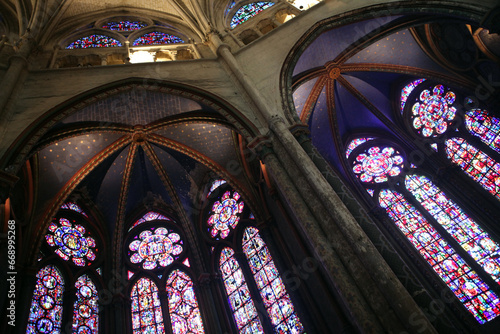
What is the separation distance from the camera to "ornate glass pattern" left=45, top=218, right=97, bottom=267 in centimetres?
1117

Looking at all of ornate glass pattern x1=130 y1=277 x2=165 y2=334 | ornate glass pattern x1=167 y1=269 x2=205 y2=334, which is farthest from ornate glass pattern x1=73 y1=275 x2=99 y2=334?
ornate glass pattern x1=167 y1=269 x2=205 y2=334

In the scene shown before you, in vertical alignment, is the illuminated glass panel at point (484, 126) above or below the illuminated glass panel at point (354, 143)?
below

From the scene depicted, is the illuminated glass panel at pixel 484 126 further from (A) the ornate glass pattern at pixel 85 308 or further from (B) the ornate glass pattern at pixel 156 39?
(A) the ornate glass pattern at pixel 85 308

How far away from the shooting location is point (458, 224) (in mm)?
10906

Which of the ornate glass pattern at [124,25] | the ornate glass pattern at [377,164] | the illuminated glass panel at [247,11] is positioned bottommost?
the ornate glass pattern at [377,164]

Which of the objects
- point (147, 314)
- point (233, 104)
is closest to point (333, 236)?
point (233, 104)

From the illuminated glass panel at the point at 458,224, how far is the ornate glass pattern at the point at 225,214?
529 cm

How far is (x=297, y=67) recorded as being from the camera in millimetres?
11070

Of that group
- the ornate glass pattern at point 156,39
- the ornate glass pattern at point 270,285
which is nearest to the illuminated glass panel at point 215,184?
the ornate glass pattern at point 270,285

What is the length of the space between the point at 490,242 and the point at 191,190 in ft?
28.0

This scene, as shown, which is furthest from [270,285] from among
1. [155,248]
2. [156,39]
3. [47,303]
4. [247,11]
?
[247,11]

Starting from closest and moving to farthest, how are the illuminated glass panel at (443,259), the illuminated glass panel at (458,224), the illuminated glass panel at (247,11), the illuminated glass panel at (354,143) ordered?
the illuminated glass panel at (443,259) < the illuminated glass panel at (458,224) < the illuminated glass panel at (247,11) < the illuminated glass panel at (354,143)

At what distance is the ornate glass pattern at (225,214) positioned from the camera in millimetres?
12581

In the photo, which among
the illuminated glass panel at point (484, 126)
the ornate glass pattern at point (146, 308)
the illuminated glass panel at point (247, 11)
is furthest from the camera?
the illuminated glass panel at point (247, 11)
